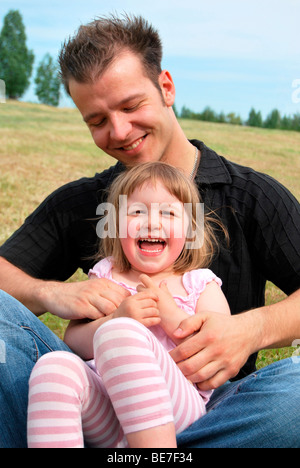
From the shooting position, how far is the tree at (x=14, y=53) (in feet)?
135

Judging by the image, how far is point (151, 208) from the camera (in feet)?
7.86

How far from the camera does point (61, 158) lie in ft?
43.4

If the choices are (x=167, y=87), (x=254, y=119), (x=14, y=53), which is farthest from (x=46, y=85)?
(x=167, y=87)

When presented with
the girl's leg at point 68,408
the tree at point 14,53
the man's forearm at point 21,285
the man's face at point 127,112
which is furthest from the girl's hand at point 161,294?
the tree at point 14,53

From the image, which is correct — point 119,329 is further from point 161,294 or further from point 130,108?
point 130,108

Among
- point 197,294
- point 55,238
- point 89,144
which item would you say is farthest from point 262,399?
point 89,144

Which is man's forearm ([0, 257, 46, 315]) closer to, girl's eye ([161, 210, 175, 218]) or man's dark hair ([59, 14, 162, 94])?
girl's eye ([161, 210, 175, 218])

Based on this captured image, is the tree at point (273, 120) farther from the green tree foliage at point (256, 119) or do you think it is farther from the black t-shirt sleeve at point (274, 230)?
the black t-shirt sleeve at point (274, 230)

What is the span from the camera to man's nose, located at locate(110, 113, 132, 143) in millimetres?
2697

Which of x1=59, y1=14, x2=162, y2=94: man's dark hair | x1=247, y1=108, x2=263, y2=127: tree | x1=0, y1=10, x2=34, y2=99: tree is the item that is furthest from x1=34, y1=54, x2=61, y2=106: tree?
x1=59, y1=14, x2=162, y2=94: man's dark hair

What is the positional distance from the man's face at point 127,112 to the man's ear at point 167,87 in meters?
0.07

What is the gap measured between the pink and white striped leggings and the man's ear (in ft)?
5.33

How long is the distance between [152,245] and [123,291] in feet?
0.88
